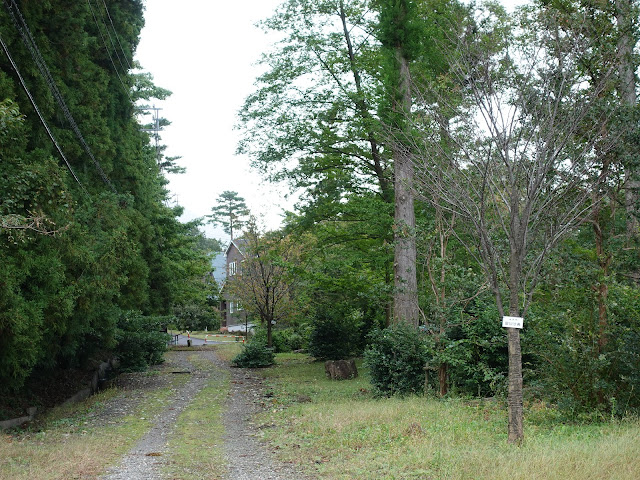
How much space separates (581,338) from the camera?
26.5 ft

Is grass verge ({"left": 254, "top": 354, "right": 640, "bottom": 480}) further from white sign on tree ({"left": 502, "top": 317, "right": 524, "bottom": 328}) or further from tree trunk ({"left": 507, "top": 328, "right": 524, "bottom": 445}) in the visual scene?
white sign on tree ({"left": 502, "top": 317, "right": 524, "bottom": 328})

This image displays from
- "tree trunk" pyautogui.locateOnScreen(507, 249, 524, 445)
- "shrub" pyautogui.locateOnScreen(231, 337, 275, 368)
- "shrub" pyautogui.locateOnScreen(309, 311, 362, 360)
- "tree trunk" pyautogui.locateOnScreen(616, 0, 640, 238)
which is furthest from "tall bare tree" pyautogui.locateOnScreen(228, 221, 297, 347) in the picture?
"tree trunk" pyautogui.locateOnScreen(507, 249, 524, 445)

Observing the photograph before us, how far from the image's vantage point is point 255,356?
2292cm

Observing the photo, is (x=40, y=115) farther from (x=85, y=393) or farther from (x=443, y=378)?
(x=443, y=378)

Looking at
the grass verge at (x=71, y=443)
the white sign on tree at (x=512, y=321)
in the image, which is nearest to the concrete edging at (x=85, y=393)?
the grass verge at (x=71, y=443)

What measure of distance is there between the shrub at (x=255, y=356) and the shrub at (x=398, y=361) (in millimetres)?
11239

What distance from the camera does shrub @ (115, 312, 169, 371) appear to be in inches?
804

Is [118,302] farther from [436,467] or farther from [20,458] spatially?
[436,467]

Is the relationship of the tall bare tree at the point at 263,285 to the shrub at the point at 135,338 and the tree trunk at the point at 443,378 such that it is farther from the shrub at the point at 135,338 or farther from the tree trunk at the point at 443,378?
the tree trunk at the point at 443,378

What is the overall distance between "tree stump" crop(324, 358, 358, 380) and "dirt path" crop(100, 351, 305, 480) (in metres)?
2.83

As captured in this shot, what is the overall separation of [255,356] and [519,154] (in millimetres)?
17442

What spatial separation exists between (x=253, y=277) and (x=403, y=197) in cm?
1438

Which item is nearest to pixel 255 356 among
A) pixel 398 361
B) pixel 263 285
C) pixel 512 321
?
pixel 263 285

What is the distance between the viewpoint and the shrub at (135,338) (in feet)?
67.0
